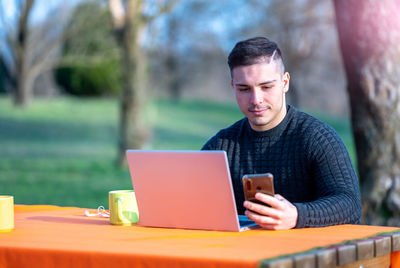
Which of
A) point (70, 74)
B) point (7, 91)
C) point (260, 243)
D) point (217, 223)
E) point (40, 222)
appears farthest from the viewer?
point (7, 91)

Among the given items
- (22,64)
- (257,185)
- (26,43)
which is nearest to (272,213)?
(257,185)

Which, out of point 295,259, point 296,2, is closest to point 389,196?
point 295,259

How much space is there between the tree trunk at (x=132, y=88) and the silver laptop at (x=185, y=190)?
10.5 m

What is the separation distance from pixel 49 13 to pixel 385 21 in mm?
19461

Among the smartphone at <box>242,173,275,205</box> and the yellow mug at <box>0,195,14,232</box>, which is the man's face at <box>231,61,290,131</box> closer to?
the smartphone at <box>242,173,275,205</box>

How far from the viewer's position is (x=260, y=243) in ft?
6.65

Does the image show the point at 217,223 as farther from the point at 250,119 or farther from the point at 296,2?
the point at 296,2

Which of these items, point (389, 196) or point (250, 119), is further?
point (389, 196)

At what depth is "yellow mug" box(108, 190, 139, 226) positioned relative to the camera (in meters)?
2.64

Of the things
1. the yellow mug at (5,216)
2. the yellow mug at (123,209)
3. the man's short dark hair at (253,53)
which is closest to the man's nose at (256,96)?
the man's short dark hair at (253,53)

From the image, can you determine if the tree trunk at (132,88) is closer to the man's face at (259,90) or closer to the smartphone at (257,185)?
the man's face at (259,90)

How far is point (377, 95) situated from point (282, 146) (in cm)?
188

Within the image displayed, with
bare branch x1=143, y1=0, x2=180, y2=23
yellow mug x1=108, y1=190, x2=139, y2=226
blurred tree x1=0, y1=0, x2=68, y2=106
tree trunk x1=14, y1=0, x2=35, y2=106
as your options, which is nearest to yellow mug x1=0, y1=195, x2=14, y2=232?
yellow mug x1=108, y1=190, x2=139, y2=226

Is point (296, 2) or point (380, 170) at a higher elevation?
point (296, 2)
